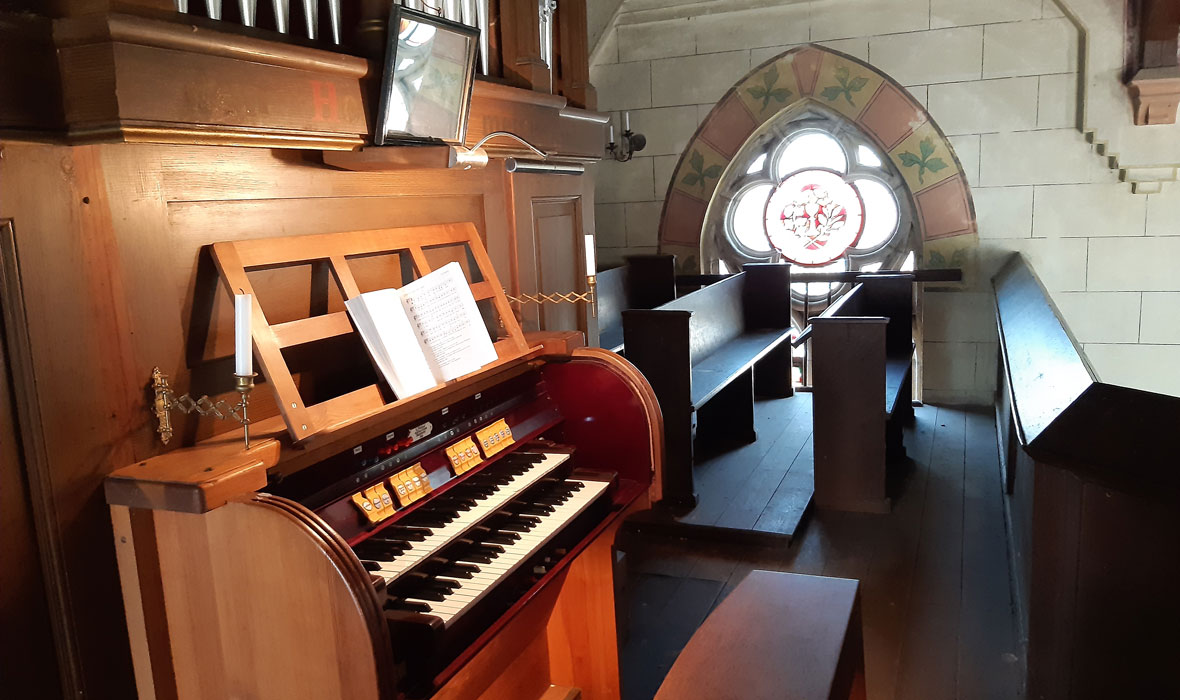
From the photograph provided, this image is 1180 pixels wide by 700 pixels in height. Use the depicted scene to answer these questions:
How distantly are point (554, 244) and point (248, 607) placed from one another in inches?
63.6

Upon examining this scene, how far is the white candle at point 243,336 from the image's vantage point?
4.49ft

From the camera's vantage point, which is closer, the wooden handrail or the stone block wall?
the stone block wall

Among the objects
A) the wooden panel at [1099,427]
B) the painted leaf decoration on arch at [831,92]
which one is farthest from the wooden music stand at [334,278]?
the painted leaf decoration on arch at [831,92]

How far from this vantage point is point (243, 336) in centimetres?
138

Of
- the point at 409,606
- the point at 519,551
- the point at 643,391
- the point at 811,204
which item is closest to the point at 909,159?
the point at 811,204

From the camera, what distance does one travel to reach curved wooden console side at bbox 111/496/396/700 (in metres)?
1.32

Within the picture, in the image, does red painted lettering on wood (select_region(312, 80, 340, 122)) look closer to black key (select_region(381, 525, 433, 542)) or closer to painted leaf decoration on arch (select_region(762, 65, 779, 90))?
black key (select_region(381, 525, 433, 542))

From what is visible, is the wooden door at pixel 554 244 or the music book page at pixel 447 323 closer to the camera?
the music book page at pixel 447 323

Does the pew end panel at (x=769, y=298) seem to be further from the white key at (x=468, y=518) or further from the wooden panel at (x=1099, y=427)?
the white key at (x=468, y=518)

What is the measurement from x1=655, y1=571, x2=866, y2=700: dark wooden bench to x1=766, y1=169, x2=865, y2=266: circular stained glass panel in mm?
4862

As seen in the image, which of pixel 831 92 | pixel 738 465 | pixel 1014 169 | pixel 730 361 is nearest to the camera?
pixel 738 465

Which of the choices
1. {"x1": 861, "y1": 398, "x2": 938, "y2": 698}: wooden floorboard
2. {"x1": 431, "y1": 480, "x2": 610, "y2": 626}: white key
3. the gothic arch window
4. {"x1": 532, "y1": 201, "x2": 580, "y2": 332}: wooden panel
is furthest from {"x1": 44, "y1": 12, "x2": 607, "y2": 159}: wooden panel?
the gothic arch window

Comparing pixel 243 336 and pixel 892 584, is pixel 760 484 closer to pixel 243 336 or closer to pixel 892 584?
pixel 892 584

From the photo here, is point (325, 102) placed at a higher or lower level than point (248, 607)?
higher
